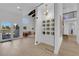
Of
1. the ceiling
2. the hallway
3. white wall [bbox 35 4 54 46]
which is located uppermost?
the ceiling

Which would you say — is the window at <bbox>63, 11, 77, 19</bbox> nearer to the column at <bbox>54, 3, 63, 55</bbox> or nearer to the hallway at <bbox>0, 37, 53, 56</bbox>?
the column at <bbox>54, 3, 63, 55</bbox>

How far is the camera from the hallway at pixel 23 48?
2199 mm

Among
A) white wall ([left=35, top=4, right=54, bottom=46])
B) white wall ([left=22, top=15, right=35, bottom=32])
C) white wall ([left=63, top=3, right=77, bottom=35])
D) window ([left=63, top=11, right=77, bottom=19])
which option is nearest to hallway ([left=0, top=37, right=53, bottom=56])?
white wall ([left=35, top=4, right=54, bottom=46])

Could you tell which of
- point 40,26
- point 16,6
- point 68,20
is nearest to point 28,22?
point 40,26

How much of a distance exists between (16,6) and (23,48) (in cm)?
89

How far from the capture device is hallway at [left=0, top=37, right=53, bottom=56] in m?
2.20

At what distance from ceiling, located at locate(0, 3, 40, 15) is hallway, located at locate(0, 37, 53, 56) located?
591 millimetres

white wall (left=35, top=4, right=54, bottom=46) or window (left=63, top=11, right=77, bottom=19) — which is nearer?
window (left=63, top=11, right=77, bottom=19)

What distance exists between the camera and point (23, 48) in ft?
7.48

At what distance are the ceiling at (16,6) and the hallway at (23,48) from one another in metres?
0.59

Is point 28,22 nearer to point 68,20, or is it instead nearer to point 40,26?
point 40,26

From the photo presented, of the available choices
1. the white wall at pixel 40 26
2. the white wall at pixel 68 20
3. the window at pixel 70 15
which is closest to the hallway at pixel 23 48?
the white wall at pixel 40 26

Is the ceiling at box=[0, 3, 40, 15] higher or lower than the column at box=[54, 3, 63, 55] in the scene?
higher

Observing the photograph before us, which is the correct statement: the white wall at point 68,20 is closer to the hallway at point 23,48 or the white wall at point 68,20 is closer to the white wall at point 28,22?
the hallway at point 23,48
